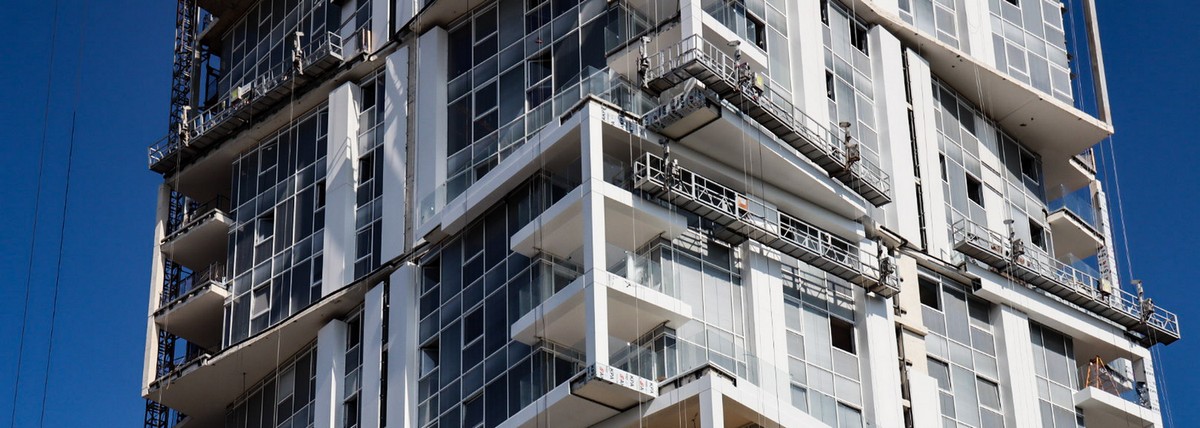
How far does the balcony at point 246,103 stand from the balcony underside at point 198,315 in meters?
6.61

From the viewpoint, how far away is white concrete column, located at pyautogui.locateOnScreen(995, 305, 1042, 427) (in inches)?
2950

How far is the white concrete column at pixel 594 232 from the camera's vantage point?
6266cm

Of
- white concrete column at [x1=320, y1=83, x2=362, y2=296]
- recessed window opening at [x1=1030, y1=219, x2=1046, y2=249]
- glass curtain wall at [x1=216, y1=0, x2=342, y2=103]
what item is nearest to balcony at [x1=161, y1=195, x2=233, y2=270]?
glass curtain wall at [x1=216, y1=0, x2=342, y2=103]

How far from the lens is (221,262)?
86375mm

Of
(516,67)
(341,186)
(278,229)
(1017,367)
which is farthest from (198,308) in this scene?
(1017,367)

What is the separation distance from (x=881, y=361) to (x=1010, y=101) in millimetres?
17302

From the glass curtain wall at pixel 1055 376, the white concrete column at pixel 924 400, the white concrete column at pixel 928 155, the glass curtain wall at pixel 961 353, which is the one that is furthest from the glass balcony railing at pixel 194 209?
the glass curtain wall at pixel 1055 376

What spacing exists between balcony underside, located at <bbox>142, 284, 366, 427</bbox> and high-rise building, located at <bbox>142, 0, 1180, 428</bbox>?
0.14 metres

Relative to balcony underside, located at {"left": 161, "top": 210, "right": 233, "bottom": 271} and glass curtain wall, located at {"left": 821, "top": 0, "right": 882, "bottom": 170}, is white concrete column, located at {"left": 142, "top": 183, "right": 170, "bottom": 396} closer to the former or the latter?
balcony underside, located at {"left": 161, "top": 210, "right": 233, "bottom": 271}

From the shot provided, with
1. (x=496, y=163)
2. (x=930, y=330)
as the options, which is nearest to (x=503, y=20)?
(x=496, y=163)

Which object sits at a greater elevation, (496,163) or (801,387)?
(496,163)

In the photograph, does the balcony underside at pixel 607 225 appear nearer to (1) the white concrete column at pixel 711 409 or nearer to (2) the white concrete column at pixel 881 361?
(1) the white concrete column at pixel 711 409

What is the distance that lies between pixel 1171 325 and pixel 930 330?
12.6 meters

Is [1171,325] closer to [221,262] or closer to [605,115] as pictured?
[605,115]
